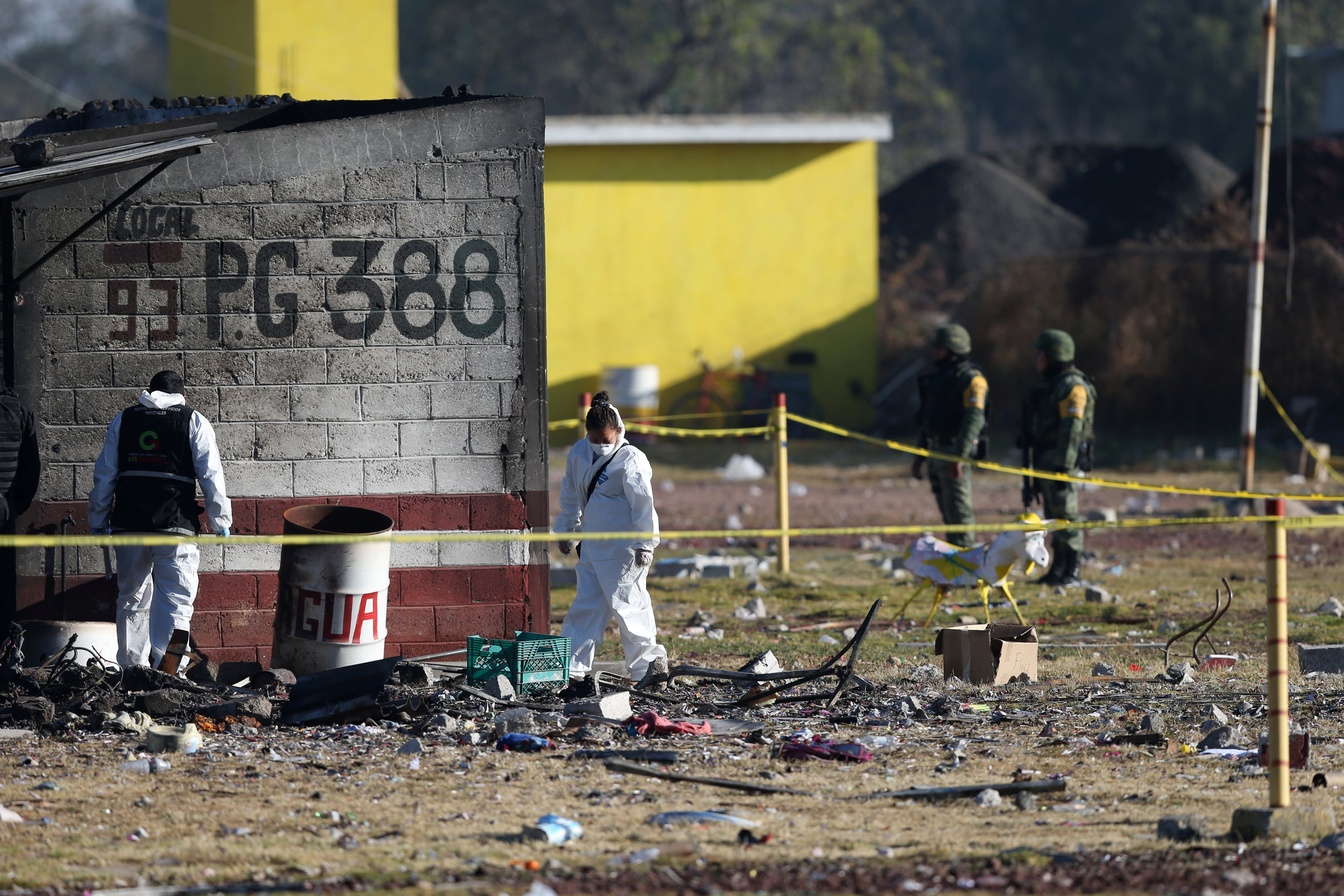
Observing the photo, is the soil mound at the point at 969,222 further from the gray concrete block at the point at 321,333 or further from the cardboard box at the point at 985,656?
the gray concrete block at the point at 321,333

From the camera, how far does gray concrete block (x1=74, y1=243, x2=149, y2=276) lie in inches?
342

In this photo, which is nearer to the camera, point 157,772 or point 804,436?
point 157,772

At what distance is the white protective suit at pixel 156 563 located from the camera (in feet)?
26.7

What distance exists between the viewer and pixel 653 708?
→ 7.61 meters

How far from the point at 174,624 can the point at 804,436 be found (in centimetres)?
1755

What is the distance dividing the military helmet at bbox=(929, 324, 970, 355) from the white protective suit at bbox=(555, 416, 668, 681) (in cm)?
462

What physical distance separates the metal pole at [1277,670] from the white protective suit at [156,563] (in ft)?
17.1

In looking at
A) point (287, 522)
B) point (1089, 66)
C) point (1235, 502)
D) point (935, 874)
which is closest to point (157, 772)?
point (287, 522)

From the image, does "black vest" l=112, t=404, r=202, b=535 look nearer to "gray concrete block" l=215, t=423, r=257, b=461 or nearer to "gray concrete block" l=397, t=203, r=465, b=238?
"gray concrete block" l=215, t=423, r=257, b=461

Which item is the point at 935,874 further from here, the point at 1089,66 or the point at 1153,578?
the point at 1089,66

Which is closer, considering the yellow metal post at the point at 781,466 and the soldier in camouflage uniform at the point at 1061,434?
the soldier in camouflage uniform at the point at 1061,434

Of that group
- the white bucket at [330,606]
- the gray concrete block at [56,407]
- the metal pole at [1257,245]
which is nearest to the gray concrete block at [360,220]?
the gray concrete block at [56,407]

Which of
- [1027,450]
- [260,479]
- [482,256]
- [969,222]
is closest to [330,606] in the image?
[260,479]

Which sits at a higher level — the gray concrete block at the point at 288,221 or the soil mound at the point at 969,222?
the soil mound at the point at 969,222
